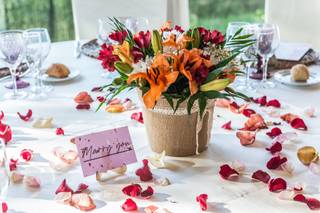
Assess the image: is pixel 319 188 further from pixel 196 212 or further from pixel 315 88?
pixel 315 88

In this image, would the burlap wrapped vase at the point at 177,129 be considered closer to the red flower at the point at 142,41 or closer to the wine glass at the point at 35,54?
the red flower at the point at 142,41

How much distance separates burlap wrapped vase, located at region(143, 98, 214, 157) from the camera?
3.52 ft

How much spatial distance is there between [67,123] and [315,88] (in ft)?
2.46

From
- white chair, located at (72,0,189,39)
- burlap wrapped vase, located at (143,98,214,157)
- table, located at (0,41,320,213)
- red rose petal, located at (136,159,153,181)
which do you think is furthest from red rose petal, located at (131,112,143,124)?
white chair, located at (72,0,189,39)

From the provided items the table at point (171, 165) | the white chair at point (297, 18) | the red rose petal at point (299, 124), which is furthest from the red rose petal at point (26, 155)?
A: the white chair at point (297, 18)

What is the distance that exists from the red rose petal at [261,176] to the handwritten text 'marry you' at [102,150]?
0.26 metres

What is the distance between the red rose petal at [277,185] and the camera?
0.98 metres

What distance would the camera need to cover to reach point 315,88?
154cm

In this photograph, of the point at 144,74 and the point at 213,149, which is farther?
the point at 213,149

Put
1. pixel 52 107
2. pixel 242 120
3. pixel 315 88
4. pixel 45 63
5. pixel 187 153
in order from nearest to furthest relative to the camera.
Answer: pixel 187 153 → pixel 242 120 → pixel 52 107 → pixel 315 88 → pixel 45 63

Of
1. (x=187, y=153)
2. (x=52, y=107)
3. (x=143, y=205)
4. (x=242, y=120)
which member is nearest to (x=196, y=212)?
(x=143, y=205)

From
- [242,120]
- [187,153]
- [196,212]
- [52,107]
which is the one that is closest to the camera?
[196,212]

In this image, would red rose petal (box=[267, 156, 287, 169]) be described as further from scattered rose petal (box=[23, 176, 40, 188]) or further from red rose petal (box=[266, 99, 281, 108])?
scattered rose petal (box=[23, 176, 40, 188])

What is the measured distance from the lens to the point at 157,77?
0.99 metres
